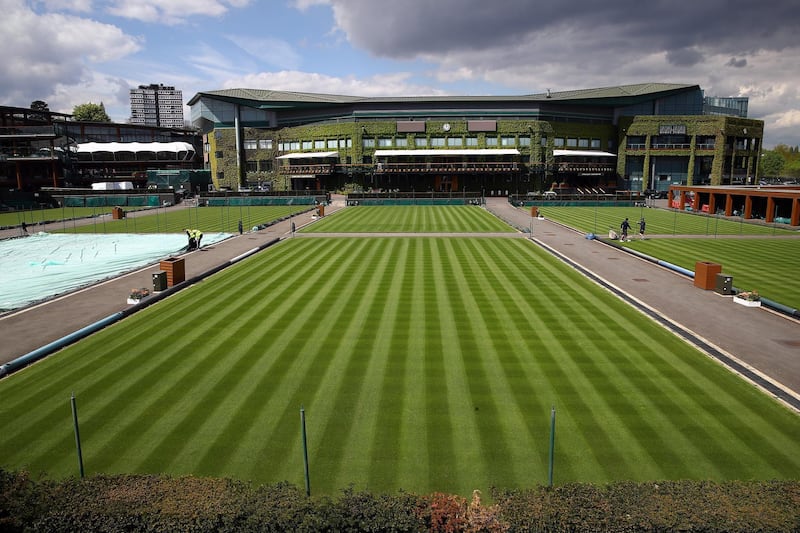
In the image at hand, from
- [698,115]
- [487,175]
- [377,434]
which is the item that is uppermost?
[698,115]

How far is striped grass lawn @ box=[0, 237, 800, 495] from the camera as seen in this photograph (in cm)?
1099

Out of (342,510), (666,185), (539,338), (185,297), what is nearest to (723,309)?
(539,338)

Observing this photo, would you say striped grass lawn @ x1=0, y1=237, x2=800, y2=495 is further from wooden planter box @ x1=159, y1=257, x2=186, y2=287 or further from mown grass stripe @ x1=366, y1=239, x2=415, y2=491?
wooden planter box @ x1=159, y1=257, x2=186, y2=287

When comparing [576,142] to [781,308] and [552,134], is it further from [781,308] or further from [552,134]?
[781,308]

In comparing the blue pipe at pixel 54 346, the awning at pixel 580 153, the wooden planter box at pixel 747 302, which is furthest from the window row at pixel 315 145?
the wooden planter box at pixel 747 302

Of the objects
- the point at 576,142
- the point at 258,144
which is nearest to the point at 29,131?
the point at 258,144

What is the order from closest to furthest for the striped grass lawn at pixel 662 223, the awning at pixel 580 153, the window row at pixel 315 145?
the striped grass lawn at pixel 662 223 < the awning at pixel 580 153 < the window row at pixel 315 145

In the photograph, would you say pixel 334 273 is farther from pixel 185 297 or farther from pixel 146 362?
pixel 146 362

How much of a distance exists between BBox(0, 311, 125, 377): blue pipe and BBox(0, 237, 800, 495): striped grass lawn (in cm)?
45

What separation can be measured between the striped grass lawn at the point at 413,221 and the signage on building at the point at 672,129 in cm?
5948

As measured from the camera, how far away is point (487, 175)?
108m

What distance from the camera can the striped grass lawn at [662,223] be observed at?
50.4 m

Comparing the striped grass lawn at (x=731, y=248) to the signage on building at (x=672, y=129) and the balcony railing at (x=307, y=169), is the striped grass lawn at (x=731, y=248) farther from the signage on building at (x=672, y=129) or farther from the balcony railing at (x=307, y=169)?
the balcony railing at (x=307, y=169)

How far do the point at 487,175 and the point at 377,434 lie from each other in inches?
3971
